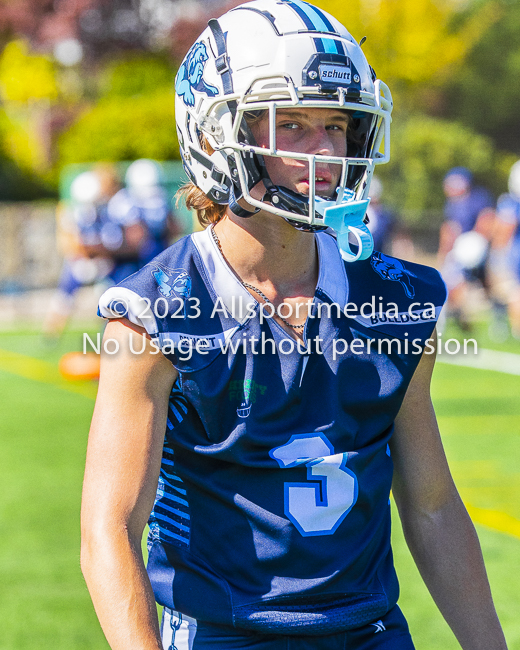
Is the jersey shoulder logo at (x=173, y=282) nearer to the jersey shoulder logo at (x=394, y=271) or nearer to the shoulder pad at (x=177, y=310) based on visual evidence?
the shoulder pad at (x=177, y=310)

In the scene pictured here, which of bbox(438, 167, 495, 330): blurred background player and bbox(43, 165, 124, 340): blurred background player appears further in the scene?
bbox(438, 167, 495, 330): blurred background player

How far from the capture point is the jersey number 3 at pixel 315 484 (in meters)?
1.92

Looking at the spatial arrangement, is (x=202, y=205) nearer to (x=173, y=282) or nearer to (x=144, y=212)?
(x=173, y=282)

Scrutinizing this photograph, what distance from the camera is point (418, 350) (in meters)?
2.07

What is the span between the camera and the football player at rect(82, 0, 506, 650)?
1854 mm

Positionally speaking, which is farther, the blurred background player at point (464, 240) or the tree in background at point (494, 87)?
the tree in background at point (494, 87)

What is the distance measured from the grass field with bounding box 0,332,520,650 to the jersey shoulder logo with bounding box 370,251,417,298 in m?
2.22

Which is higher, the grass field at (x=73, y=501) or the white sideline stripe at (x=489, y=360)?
the grass field at (x=73, y=501)

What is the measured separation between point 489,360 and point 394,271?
31.9 feet

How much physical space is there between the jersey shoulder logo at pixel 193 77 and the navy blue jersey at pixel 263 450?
340mm

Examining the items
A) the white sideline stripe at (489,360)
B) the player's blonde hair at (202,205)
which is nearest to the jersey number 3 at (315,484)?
the player's blonde hair at (202,205)

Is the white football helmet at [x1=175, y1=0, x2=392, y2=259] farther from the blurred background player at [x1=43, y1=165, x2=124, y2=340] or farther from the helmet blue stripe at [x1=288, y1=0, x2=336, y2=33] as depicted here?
the blurred background player at [x1=43, y1=165, x2=124, y2=340]

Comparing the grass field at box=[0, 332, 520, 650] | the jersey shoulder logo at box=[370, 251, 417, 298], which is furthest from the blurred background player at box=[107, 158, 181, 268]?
the jersey shoulder logo at box=[370, 251, 417, 298]

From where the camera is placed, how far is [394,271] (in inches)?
84.4
